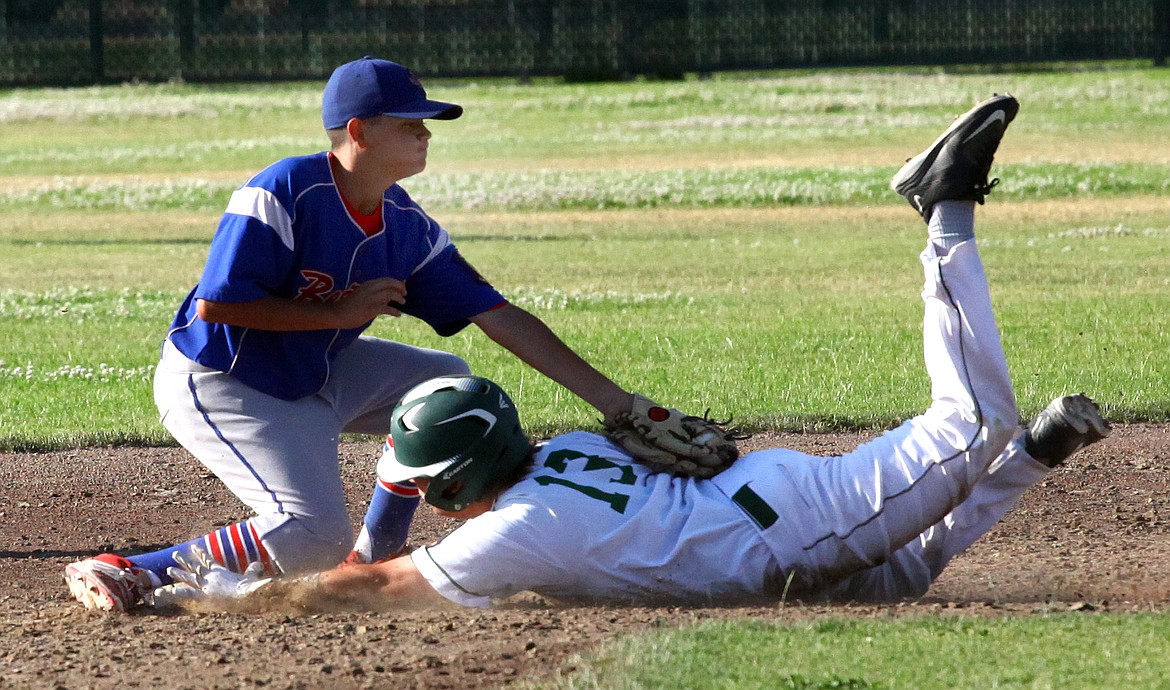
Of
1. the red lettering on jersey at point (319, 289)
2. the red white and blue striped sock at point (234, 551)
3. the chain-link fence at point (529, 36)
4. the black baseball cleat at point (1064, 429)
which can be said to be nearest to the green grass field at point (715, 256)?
the black baseball cleat at point (1064, 429)

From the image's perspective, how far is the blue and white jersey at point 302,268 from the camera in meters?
4.80

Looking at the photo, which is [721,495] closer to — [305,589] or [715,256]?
[305,589]

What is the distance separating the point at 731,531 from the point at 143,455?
4.07 metres

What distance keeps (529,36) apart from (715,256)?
28.6 meters

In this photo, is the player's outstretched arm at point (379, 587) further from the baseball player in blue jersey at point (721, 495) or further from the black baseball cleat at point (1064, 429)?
the black baseball cleat at point (1064, 429)

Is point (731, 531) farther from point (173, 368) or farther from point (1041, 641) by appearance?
point (173, 368)

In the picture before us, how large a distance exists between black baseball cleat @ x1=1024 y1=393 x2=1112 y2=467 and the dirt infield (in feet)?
1.42

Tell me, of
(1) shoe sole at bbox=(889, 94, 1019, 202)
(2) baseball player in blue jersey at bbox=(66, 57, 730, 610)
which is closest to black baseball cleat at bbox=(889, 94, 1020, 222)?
(1) shoe sole at bbox=(889, 94, 1019, 202)

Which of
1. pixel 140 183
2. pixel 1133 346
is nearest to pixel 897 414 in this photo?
pixel 1133 346

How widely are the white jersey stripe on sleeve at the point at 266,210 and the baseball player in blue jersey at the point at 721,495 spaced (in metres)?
0.65

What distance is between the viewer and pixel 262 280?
482 centimetres

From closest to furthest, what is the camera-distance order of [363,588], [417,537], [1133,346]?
[363,588], [417,537], [1133,346]

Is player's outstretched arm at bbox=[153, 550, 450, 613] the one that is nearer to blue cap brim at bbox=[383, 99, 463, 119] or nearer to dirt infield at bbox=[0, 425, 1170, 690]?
dirt infield at bbox=[0, 425, 1170, 690]

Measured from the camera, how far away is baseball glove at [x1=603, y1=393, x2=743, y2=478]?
15.5 ft
